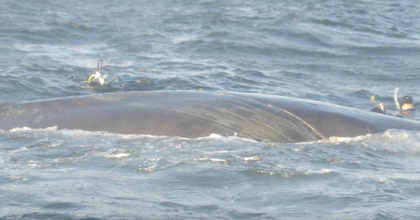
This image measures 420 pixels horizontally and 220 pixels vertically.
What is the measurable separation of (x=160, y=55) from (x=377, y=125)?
11.9m

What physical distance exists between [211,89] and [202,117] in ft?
24.1

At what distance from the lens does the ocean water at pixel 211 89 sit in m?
6.51

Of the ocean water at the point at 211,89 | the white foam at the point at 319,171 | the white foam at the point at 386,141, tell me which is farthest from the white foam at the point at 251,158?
the white foam at the point at 386,141

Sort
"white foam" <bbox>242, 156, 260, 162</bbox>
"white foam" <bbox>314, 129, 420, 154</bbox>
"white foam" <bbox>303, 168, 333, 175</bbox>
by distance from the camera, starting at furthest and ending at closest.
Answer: "white foam" <bbox>314, 129, 420, 154</bbox> → "white foam" <bbox>242, 156, 260, 162</bbox> → "white foam" <bbox>303, 168, 333, 175</bbox>

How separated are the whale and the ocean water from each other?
5.4 inches

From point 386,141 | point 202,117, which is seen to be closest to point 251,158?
point 202,117

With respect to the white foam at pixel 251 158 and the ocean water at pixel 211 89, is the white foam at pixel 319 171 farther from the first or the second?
the white foam at pixel 251 158

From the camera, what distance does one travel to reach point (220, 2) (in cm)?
3241

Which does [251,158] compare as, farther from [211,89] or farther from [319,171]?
[211,89]

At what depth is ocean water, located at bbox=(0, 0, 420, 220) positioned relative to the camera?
21.4 feet

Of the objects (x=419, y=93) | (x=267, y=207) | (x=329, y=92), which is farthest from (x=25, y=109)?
(x=419, y=93)

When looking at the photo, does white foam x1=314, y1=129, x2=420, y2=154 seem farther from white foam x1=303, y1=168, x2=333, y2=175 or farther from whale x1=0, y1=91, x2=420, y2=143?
white foam x1=303, y1=168, x2=333, y2=175

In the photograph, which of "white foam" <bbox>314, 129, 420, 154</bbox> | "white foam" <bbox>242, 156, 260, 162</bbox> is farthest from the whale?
"white foam" <bbox>242, 156, 260, 162</bbox>

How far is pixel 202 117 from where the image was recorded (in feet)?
28.0
